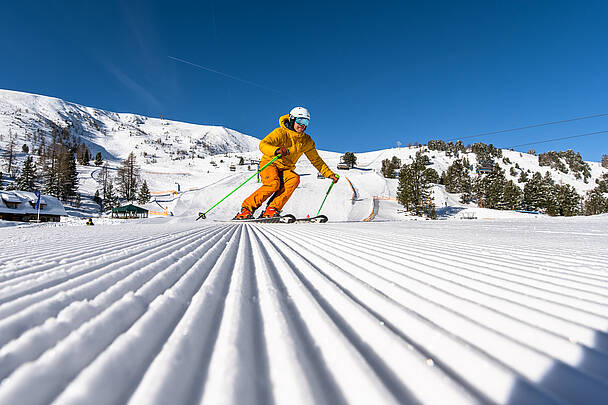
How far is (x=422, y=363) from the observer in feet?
2.26

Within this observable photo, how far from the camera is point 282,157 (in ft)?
26.6

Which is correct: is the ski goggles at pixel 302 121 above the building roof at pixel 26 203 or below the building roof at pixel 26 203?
above

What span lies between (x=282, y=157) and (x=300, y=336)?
7.49m

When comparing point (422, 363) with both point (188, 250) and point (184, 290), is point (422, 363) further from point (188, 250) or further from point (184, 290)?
point (188, 250)

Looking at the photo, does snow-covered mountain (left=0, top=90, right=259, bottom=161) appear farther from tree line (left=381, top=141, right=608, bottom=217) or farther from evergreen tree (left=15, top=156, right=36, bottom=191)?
tree line (left=381, top=141, right=608, bottom=217)

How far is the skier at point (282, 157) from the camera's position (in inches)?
304

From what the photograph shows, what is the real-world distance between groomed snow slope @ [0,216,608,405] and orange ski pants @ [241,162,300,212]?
678cm

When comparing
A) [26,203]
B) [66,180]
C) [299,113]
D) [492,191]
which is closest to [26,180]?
[66,180]

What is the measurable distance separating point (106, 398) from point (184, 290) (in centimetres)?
72

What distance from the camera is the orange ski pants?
27.3ft

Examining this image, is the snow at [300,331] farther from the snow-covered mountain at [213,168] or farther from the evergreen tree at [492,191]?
the evergreen tree at [492,191]

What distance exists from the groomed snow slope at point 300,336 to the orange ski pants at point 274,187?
6.78 metres


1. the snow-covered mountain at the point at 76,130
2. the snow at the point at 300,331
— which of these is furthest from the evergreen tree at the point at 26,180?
the snow-covered mountain at the point at 76,130

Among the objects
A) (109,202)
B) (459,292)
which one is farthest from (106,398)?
(109,202)
